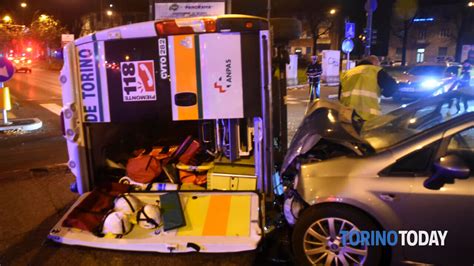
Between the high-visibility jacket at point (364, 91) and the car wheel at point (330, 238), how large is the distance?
253 centimetres

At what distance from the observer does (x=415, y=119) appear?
12.9 ft

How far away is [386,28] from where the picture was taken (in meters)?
15.7

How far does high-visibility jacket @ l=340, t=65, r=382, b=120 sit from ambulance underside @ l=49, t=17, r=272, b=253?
6.13 ft

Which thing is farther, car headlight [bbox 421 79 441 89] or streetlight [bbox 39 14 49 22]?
streetlight [bbox 39 14 49 22]

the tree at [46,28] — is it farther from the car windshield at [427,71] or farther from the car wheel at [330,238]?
the car wheel at [330,238]

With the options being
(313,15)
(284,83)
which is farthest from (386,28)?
(313,15)

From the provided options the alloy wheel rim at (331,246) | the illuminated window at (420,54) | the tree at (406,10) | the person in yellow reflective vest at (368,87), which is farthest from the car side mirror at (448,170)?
the illuminated window at (420,54)

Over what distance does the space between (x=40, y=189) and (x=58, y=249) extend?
211cm

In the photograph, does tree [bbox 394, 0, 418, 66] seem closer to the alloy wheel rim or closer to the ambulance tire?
the ambulance tire

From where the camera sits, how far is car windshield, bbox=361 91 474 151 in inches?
137

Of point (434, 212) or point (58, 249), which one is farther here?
point (58, 249)

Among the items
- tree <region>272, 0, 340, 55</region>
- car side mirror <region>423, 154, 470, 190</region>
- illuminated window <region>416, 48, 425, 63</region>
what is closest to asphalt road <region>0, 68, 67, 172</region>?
car side mirror <region>423, 154, 470, 190</region>

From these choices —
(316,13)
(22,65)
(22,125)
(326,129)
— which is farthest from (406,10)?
(326,129)

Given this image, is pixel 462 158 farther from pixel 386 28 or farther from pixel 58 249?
pixel 386 28
